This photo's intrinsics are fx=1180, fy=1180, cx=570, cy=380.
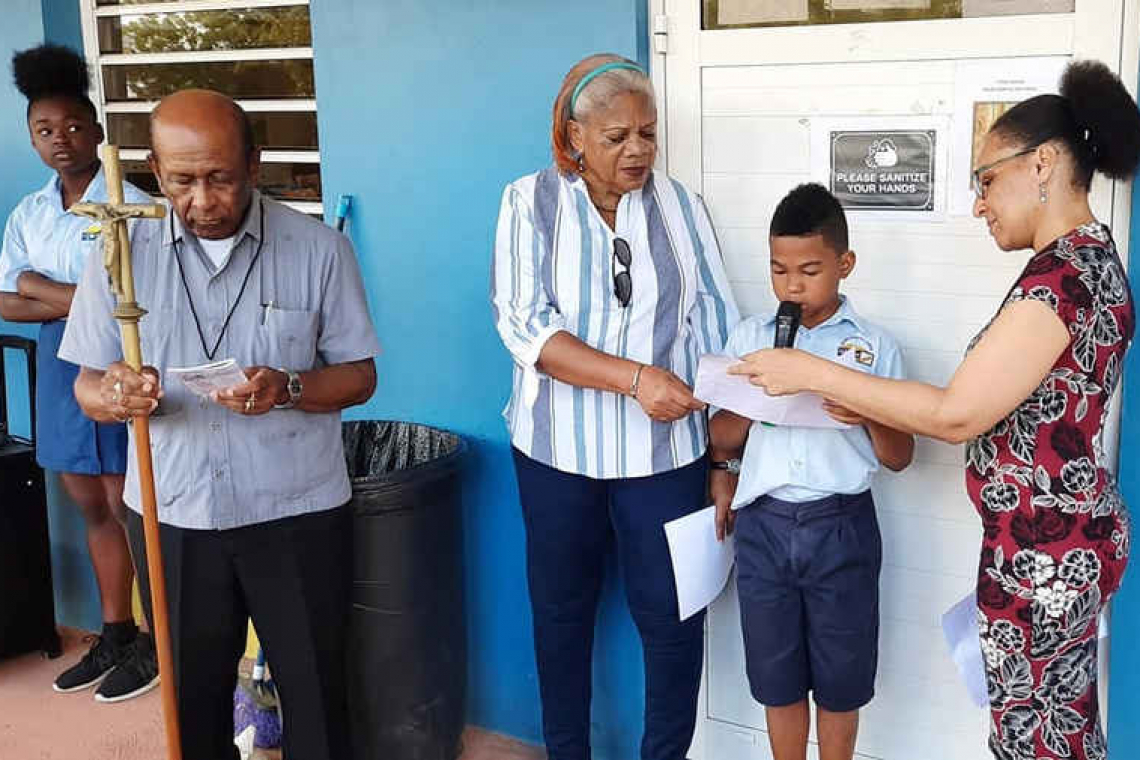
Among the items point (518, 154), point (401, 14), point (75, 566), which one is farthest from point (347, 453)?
point (75, 566)

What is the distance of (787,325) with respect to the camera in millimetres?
2393

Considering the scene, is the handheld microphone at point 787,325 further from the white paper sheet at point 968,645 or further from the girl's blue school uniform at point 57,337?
the girl's blue school uniform at point 57,337

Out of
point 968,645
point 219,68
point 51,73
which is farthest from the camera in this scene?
point 219,68

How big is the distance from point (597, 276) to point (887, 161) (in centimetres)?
70

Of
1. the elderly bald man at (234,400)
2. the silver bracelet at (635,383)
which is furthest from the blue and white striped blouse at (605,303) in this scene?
the elderly bald man at (234,400)

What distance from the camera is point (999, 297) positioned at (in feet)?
8.53

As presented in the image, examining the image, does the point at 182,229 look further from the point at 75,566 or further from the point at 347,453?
the point at 75,566

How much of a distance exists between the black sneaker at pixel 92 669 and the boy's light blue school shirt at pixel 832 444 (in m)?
2.45

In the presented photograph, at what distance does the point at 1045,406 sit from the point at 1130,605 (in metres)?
0.81

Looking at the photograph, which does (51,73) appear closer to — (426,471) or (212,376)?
(426,471)

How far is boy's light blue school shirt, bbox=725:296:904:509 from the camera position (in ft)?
8.21

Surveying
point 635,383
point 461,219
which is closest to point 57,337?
point 461,219

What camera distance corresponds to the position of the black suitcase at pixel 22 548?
12.8ft

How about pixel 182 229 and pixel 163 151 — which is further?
pixel 182 229
